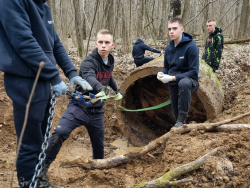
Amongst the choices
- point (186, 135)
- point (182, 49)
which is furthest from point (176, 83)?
point (186, 135)

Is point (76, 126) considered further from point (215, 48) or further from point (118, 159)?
point (215, 48)

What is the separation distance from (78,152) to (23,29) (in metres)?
3.22

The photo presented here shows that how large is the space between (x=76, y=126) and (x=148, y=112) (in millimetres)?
2972

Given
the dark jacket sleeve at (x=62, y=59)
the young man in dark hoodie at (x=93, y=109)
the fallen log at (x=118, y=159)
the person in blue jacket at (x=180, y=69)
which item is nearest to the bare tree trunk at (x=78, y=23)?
the person in blue jacket at (x=180, y=69)

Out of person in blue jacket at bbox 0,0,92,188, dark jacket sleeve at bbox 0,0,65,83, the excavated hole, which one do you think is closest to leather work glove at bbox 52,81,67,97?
person in blue jacket at bbox 0,0,92,188

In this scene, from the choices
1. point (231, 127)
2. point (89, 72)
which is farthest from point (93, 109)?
point (231, 127)

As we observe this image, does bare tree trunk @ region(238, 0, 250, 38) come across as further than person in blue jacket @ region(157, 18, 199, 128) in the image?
Yes

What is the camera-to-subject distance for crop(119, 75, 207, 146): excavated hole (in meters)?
5.36

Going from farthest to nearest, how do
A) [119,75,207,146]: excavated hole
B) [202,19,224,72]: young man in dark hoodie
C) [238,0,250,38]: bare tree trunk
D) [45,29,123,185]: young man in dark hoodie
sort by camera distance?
1. [238,0,250,38]: bare tree trunk
2. [202,19,224,72]: young man in dark hoodie
3. [119,75,207,146]: excavated hole
4. [45,29,123,185]: young man in dark hoodie

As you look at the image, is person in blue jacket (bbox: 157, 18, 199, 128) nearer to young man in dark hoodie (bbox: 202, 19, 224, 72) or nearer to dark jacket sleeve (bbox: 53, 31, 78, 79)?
dark jacket sleeve (bbox: 53, 31, 78, 79)

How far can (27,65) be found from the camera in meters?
1.94

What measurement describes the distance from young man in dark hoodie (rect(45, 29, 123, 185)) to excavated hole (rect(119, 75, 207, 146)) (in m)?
1.87

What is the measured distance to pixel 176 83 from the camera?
147 inches

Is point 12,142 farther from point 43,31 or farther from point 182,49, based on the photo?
point 182,49
